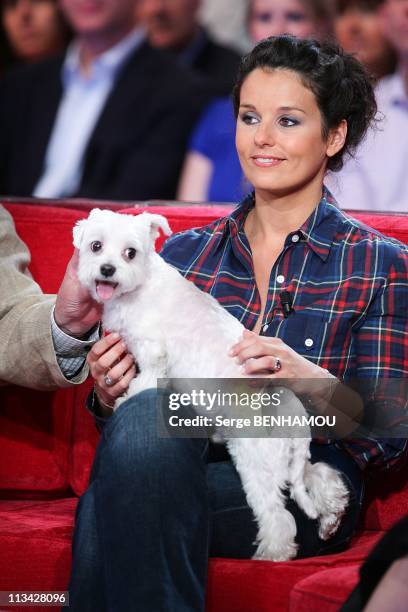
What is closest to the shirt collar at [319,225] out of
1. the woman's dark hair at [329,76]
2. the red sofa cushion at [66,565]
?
the woman's dark hair at [329,76]

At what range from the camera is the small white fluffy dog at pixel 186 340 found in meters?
1.74

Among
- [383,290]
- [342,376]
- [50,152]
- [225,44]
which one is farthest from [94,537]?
[225,44]

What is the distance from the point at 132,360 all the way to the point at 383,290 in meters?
0.47

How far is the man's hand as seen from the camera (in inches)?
73.1

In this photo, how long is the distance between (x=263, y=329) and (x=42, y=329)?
419 millimetres

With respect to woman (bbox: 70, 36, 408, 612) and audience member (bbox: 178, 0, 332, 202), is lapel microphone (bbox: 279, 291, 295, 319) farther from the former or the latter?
audience member (bbox: 178, 0, 332, 202)

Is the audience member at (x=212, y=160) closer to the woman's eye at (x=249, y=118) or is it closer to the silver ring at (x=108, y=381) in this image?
the woman's eye at (x=249, y=118)

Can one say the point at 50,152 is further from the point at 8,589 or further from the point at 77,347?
the point at 8,589

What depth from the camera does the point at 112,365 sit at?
6.14 feet

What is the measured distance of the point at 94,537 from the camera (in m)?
1.72

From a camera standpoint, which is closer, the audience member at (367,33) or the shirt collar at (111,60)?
the audience member at (367,33)

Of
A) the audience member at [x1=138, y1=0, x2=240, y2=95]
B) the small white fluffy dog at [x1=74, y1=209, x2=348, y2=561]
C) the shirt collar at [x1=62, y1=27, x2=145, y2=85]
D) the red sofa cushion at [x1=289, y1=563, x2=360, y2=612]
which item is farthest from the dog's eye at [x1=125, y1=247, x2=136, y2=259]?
the audience member at [x1=138, y1=0, x2=240, y2=95]

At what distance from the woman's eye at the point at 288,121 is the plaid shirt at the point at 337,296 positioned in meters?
0.16

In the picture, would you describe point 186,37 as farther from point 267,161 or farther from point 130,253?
point 130,253
